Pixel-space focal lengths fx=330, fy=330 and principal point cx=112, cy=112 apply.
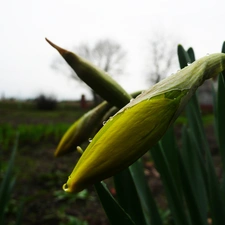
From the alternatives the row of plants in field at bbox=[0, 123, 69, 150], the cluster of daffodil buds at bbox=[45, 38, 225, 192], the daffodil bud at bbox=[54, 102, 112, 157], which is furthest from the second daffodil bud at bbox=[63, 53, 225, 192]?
the row of plants in field at bbox=[0, 123, 69, 150]

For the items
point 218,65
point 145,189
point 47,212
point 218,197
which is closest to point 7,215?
point 47,212

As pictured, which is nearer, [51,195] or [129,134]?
[129,134]

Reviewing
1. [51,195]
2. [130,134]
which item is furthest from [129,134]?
[51,195]

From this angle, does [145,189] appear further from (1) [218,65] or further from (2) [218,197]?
(1) [218,65]

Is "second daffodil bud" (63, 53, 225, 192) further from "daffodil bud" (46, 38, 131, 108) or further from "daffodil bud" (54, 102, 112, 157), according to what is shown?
"daffodil bud" (54, 102, 112, 157)

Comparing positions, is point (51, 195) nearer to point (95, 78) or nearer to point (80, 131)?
point (80, 131)

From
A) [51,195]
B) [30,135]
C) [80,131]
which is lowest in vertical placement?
[51,195]
